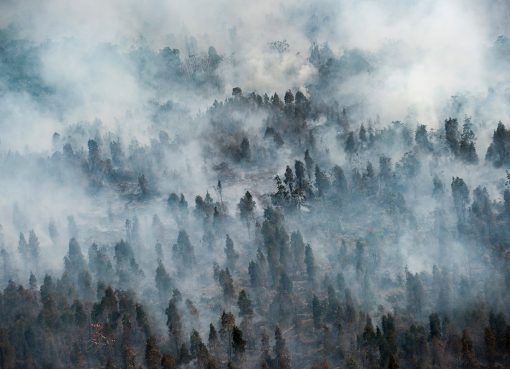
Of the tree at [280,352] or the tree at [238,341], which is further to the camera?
the tree at [238,341]

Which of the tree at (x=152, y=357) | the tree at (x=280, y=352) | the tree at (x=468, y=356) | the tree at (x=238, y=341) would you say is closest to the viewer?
the tree at (x=468, y=356)

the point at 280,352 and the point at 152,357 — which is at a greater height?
the point at 152,357

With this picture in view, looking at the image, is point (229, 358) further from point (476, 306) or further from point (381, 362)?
point (476, 306)

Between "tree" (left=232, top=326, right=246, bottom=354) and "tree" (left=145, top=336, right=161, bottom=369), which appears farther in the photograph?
"tree" (left=232, top=326, right=246, bottom=354)

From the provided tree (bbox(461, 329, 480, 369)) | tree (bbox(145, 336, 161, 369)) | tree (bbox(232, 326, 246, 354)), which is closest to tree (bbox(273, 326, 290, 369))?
tree (bbox(232, 326, 246, 354))

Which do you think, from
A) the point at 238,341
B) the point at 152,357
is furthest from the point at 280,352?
the point at 152,357

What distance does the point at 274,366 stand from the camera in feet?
624

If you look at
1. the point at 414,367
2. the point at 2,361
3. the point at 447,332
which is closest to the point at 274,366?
the point at 414,367

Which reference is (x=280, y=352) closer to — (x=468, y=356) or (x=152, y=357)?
(x=152, y=357)

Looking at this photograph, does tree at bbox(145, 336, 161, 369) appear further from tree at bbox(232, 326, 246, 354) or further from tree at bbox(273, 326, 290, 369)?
tree at bbox(273, 326, 290, 369)

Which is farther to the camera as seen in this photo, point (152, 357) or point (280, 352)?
point (280, 352)

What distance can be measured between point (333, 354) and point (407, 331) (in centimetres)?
2520

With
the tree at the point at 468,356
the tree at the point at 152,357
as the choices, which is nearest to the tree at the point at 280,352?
the tree at the point at 152,357

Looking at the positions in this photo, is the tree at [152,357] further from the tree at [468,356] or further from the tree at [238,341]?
the tree at [468,356]
